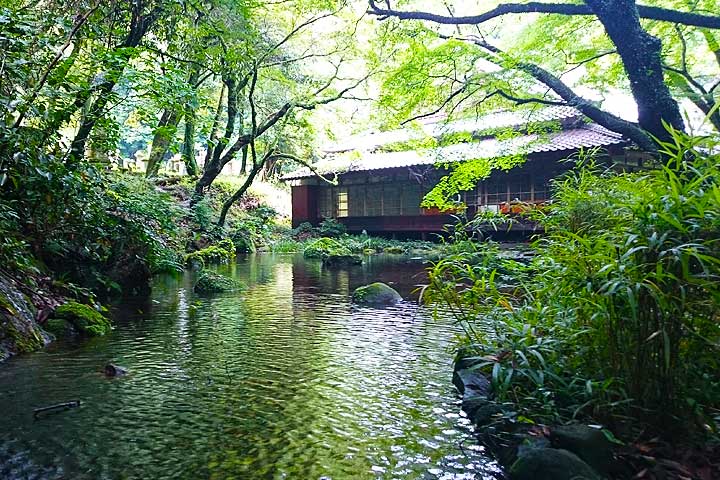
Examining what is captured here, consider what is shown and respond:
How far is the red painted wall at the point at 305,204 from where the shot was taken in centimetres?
2588

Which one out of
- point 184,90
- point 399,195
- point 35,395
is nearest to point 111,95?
point 184,90

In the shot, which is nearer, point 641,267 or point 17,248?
point 641,267

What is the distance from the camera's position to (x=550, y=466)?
2359 mm

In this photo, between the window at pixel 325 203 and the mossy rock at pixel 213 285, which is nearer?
the mossy rock at pixel 213 285

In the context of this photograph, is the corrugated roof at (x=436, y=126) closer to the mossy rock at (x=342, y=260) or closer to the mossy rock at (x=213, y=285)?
the mossy rock at (x=342, y=260)

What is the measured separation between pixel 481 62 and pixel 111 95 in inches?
269

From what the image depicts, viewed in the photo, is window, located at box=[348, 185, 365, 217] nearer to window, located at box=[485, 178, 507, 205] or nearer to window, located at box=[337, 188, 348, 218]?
window, located at box=[337, 188, 348, 218]

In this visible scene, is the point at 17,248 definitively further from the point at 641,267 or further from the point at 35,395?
the point at 641,267

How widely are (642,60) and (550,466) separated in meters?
7.16

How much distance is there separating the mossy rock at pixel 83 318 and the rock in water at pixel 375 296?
3774 mm

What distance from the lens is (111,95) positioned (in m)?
6.73

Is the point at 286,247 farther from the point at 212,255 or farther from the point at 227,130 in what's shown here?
the point at 227,130

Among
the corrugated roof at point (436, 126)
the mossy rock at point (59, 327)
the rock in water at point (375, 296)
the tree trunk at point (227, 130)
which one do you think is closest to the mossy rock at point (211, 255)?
the tree trunk at point (227, 130)

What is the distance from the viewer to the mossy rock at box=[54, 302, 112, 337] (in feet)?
18.1
